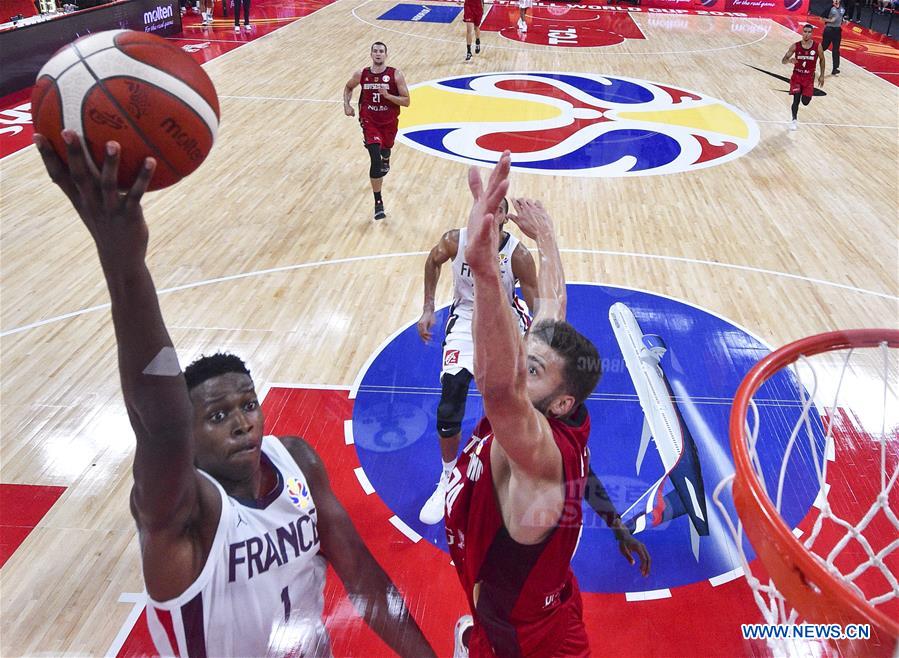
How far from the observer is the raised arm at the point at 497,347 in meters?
1.25

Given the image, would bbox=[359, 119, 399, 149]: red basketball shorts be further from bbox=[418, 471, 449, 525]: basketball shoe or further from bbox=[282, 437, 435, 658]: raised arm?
bbox=[282, 437, 435, 658]: raised arm

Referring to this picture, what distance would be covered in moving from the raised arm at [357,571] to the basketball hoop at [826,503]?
1179 millimetres

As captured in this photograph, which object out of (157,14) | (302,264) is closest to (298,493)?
(302,264)

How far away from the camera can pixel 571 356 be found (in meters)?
1.94

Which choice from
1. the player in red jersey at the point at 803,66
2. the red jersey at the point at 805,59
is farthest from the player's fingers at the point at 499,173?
the red jersey at the point at 805,59

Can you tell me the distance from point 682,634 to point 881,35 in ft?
55.7

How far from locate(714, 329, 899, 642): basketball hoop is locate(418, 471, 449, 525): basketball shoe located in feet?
3.84

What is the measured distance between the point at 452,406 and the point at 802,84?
7601 mm

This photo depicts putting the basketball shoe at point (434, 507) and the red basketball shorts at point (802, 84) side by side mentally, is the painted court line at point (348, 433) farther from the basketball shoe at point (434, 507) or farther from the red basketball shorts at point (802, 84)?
the red basketball shorts at point (802, 84)

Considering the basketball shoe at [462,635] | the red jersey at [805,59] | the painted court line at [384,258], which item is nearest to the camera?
the basketball shoe at [462,635]

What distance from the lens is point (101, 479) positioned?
336 centimetres

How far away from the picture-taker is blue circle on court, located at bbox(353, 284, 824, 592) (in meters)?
3.00

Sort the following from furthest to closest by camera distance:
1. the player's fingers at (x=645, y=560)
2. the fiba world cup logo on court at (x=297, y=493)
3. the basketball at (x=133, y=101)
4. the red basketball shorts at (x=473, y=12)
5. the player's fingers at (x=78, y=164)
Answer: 1. the red basketball shorts at (x=473, y=12)
2. the player's fingers at (x=645, y=560)
3. the fiba world cup logo on court at (x=297, y=493)
4. the basketball at (x=133, y=101)
5. the player's fingers at (x=78, y=164)

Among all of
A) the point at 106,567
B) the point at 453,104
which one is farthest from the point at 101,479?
the point at 453,104
